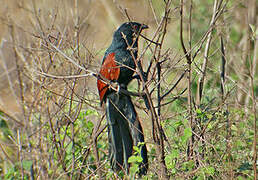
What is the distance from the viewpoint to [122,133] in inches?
134

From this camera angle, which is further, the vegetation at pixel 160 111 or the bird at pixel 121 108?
the bird at pixel 121 108

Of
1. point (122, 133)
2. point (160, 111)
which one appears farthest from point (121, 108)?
point (160, 111)

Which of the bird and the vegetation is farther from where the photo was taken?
the bird

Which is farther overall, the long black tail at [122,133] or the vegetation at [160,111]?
the long black tail at [122,133]

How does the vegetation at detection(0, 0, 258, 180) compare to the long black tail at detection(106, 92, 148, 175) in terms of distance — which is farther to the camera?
the long black tail at detection(106, 92, 148, 175)

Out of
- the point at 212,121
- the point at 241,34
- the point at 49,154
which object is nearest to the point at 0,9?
the point at 49,154

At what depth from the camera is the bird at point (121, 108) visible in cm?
327

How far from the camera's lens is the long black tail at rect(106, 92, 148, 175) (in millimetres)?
3266

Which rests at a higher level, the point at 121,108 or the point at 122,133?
the point at 121,108

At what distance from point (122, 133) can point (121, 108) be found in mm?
280

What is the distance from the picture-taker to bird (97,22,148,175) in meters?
3.27

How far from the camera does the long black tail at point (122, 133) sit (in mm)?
3266

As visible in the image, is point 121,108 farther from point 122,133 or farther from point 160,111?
point 160,111

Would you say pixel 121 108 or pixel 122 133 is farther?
pixel 121 108
